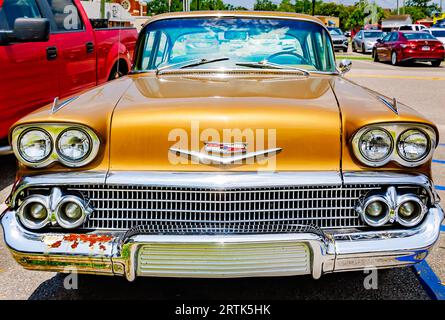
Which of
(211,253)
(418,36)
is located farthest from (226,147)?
(418,36)

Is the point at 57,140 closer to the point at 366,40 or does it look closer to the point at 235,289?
the point at 235,289

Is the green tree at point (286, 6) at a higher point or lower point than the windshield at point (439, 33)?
higher

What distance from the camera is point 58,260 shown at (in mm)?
2320

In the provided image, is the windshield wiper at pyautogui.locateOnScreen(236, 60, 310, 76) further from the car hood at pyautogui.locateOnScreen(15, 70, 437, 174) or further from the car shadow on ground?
the car shadow on ground

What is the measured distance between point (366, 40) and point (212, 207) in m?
29.7

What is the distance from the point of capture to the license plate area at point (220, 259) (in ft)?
7.43

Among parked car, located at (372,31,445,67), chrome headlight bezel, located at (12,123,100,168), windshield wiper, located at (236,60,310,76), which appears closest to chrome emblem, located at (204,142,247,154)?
chrome headlight bezel, located at (12,123,100,168)

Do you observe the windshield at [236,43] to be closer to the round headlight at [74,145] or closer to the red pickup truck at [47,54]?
the red pickup truck at [47,54]

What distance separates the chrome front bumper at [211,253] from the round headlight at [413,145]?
1.24ft

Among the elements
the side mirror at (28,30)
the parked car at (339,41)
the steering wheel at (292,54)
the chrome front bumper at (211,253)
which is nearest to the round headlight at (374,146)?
the chrome front bumper at (211,253)

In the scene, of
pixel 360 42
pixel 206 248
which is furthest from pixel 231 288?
pixel 360 42

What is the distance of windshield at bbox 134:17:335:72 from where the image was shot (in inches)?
143

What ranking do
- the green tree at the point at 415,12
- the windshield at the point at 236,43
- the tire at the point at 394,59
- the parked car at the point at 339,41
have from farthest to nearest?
the green tree at the point at 415,12 → the parked car at the point at 339,41 → the tire at the point at 394,59 → the windshield at the point at 236,43
